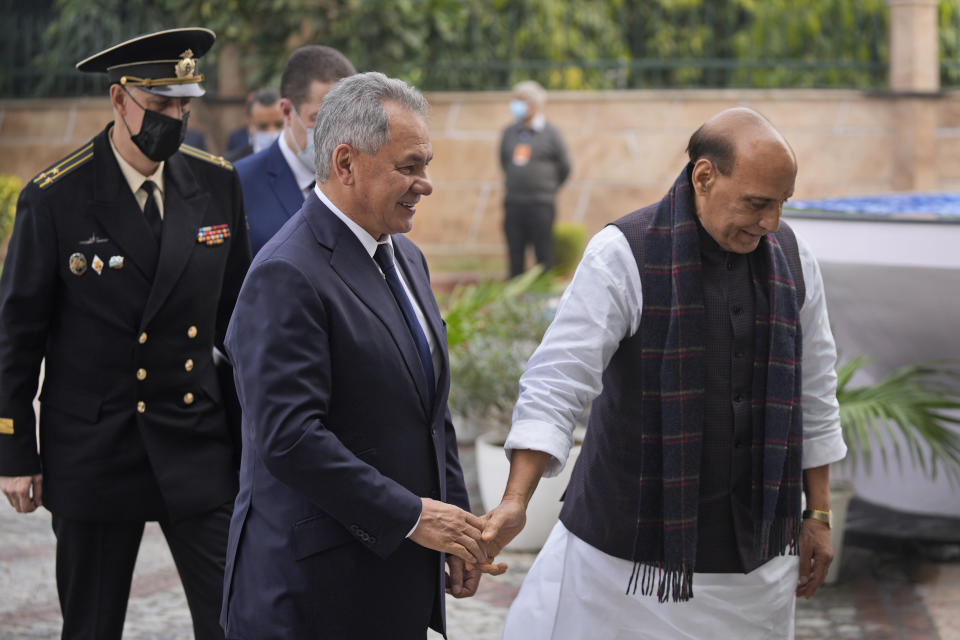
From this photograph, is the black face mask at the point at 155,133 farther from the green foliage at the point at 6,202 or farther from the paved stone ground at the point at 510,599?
the green foliage at the point at 6,202

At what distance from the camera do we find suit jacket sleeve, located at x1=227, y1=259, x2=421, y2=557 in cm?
260

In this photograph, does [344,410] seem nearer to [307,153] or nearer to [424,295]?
[424,295]

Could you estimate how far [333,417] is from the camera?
2.74 metres

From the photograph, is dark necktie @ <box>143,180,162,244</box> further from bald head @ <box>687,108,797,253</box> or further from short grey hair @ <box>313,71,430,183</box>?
bald head @ <box>687,108,797,253</box>

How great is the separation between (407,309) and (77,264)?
1.21 meters

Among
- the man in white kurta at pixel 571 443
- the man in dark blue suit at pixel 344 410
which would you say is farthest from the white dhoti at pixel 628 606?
the man in dark blue suit at pixel 344 410

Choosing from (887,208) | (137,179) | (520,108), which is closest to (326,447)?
(137,179)

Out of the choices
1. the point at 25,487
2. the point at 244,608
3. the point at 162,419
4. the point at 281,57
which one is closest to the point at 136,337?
the point at 162,419

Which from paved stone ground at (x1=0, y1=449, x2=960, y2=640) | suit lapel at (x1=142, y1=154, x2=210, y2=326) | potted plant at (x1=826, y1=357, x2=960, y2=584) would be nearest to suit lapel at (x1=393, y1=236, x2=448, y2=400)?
suit lapel at (x1=142, y1=154, x2=210, y2=326)

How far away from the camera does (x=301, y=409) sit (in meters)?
2.61

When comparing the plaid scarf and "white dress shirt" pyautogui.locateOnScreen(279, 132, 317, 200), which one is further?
"white dress shirt" pyautogui.locateOnScreen(279, 132, 317, 200)

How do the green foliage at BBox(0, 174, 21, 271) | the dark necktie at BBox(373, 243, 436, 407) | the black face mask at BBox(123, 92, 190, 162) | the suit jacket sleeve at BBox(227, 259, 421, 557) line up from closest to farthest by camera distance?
the suit jacket sleeve at BBox(227, 259, 421, 557) < the dark necktie at BBox(373, 243, 436, 407) < the black face mask at BBox(123, 92, 190, 162) < the green foliage at BBox(0, 174, 21, 271)

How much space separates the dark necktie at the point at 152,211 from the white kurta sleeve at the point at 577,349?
51.2 inches

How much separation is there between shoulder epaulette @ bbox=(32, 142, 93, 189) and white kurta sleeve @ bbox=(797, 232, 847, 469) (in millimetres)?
1998
